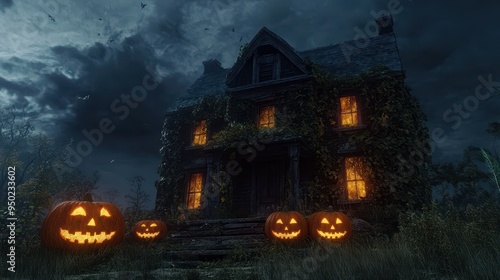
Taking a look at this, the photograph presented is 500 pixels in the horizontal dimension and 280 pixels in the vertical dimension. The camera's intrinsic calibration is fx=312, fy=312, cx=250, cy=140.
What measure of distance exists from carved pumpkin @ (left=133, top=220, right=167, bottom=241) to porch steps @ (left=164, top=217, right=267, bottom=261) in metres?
0.36

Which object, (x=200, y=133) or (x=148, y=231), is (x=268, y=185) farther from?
(x=148, y=231)

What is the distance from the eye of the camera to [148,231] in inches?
343

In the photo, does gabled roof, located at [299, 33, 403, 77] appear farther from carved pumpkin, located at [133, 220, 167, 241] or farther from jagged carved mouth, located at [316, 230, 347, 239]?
carved pumpkin, located at [133, 220, 167, 241]

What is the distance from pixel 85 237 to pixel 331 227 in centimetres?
530

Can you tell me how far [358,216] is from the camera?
34.5 feet

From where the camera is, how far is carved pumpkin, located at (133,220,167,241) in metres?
8.61

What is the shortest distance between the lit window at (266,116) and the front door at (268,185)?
1.66 metres

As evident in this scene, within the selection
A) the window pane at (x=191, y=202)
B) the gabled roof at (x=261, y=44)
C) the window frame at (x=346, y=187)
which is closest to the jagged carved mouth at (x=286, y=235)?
the window frame at (x=346, y=187)

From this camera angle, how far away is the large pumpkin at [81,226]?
542 cm

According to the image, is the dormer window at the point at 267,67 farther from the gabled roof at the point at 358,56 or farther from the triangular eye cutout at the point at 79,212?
the triangular eye cutout at the point at 79,212

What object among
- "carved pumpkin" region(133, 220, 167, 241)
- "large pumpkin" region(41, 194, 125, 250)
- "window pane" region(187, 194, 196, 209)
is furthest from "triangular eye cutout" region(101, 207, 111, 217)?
"window pane" region(187, 194, 196, 209)

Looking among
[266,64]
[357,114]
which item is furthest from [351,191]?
[266,64]

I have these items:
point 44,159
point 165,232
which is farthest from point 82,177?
point 165,232

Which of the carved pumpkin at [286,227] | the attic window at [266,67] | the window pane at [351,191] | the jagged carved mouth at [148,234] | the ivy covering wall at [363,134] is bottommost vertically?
the jagged carved mouth at [148,234]
